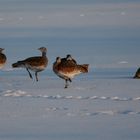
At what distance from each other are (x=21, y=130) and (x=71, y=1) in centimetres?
3631

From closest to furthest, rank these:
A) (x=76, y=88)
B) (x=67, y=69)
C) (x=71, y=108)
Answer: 1. (x=71, y=108)
2. (x=76, y=88)
3. (x=67, y=69)

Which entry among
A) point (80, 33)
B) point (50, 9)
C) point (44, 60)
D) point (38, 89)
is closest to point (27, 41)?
point (80, 33)

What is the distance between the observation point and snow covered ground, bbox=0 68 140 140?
25.5ft

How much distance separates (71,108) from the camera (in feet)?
30.7

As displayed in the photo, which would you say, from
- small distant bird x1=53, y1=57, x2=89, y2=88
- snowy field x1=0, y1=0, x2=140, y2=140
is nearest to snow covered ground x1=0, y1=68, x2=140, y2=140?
snowy field x1=0, y1=0, x2=140, y2=140

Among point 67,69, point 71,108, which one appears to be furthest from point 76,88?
point 71,108

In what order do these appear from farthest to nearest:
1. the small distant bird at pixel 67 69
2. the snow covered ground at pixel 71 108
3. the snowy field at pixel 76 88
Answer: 1. the small distant bird at pixel 67 69
2. the snowy field at pixel 76 88
3. the snow covered ground at pixel 71 108

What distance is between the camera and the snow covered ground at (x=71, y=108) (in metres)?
7.77

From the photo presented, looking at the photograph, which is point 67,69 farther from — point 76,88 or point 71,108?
point 71,108

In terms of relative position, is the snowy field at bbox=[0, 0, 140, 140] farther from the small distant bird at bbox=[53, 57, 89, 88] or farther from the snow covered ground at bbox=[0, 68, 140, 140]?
the small distant bird at bbox=[53, 57, 89, 88]

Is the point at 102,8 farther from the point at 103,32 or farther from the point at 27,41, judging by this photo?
the point at 27,41

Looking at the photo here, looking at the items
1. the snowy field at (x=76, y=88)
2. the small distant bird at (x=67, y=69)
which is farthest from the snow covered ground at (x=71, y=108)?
the small distant bird at (x=67, y=69)

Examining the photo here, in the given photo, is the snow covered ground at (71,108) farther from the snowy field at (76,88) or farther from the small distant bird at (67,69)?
the small distant bird at (67,69)

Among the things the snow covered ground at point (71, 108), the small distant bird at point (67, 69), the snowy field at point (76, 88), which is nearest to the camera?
the snow covered ground at point (71, 108)
